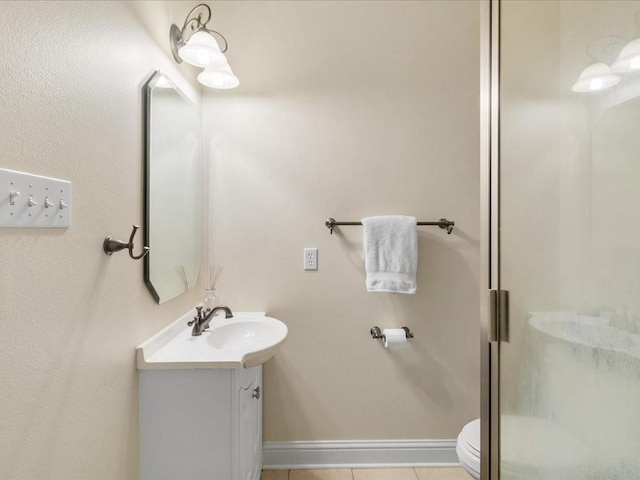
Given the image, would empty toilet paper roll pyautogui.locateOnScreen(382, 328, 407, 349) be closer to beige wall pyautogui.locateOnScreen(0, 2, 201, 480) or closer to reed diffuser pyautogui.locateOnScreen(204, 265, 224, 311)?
reed diffuser pyautogui.locateOnScreen(204, 265, 224, 311)

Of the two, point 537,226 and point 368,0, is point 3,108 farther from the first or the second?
point 368,0

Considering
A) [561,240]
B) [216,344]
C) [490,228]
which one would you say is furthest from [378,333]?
[561,240]

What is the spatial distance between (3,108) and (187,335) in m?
1.06

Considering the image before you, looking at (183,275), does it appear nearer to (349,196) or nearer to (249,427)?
(249,427)

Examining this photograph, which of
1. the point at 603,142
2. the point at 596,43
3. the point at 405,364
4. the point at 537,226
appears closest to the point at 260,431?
the point at 405,364

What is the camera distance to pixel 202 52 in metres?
1.39

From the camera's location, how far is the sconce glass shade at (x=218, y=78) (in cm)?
157

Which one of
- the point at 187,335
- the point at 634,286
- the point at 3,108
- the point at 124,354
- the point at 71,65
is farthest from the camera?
the point at 187,335

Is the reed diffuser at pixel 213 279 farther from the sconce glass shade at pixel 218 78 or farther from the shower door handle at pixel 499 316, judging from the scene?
the shower door handle at pixel 499 316

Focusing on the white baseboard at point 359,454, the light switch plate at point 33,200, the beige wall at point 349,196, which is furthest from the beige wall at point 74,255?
the white baseboard at point 359,454

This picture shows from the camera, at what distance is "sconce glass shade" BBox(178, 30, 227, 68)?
1379mm

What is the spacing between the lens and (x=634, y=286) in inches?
20.5

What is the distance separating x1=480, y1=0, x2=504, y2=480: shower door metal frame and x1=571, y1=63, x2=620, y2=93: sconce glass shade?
0.22 m

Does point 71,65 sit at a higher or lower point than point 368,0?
lower
